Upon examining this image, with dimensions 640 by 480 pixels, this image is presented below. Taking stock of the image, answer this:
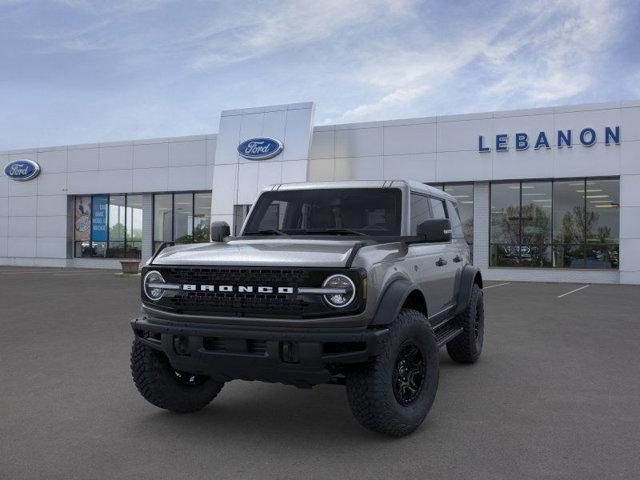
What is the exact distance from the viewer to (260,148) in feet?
81.0

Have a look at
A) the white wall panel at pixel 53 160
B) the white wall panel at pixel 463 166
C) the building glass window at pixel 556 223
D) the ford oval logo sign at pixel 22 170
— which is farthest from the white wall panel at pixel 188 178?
the building glass window at pixel 556 223

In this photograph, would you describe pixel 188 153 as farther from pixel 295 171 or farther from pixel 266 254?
pixel 266 254

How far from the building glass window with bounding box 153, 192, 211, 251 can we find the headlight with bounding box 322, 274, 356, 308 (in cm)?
2401

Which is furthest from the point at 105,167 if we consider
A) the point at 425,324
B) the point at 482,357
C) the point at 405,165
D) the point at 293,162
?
the point at 425,324

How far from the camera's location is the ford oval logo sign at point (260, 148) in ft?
80.1

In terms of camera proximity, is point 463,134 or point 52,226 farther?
point 52,226

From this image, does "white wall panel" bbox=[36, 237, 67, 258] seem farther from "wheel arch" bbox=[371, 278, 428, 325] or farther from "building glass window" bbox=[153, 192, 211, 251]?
"wheel arch" bbox=[371, 278, 428, 325]

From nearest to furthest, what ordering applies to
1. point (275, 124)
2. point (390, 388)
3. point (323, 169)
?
point (390, 388) < point (275, 124) < point (323, 169)

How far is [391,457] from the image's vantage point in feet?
12.7

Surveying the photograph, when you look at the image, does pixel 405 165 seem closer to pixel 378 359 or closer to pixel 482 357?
pixel 482 357

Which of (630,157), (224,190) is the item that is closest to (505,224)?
(630,157)

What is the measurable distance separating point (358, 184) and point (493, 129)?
1861 centimetres

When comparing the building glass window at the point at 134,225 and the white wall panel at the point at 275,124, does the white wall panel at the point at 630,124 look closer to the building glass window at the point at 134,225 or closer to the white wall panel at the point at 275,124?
the white wall panel at the point at 275,124

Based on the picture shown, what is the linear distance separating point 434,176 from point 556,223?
15.9ft
